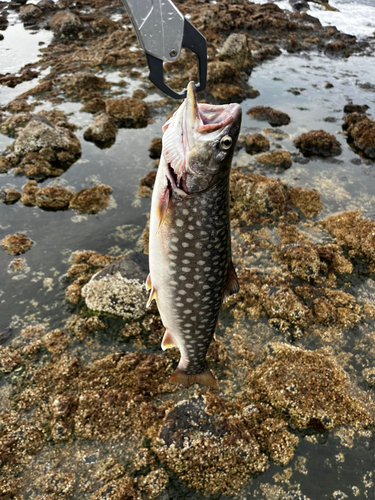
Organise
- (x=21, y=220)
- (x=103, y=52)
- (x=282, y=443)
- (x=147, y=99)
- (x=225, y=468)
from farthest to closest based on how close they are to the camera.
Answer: (x=103, y=52), (x=147, y=99), (x=21, y=220), (x=282, y=443), (x=225, y=468)

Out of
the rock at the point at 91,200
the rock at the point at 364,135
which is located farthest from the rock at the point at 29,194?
the rock at the point at 364,135

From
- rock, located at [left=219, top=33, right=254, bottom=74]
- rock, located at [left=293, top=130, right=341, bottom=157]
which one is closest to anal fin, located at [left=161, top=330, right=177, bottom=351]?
rock, located at [left=293, top=130, right=341, bottom=157]

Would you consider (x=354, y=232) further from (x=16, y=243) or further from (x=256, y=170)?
(x=16, y=243)

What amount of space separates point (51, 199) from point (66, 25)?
27.2 metres

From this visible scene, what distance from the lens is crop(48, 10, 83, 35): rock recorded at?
29391 mm

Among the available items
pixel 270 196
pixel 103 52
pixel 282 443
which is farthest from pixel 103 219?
pixel 103 52

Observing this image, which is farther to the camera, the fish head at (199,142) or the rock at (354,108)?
the rock at (354,108)

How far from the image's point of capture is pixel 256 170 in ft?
44.9

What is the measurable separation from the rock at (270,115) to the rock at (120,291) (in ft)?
43.2

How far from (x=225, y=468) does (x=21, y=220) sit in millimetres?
9916

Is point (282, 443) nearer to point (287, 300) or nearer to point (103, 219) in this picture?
point (287, 300)

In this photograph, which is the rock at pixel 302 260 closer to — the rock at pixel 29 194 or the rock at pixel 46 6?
the rock at pixel 29 194

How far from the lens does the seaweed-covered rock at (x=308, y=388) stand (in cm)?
638

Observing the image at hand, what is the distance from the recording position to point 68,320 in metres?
8.15
